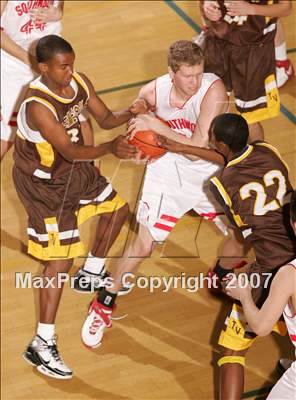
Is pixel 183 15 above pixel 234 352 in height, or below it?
above

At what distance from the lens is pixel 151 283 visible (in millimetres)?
4801

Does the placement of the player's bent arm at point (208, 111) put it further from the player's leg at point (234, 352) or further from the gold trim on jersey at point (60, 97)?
the player's leg at point (234, 352)

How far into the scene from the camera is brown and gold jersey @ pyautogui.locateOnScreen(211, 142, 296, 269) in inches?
143

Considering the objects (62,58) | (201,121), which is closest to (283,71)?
(201,121)

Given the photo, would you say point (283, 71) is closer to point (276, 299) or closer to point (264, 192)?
point (264, 192)

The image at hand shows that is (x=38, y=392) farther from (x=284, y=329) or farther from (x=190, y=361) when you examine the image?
(x=284, y=329)

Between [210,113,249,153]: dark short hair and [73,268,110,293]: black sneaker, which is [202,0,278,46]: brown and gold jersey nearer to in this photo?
[210,113,249,153]: dark short hair

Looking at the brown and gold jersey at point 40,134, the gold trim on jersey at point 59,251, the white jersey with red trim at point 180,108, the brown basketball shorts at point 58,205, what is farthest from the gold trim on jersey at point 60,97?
the gold trim on jersey at point 59,251

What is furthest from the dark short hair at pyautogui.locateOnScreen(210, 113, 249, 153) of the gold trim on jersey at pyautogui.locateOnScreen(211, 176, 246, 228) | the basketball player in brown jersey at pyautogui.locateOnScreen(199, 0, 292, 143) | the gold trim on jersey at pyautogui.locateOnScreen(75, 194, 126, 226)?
the gold trim on jersey at pyautogui.locateOnScreen(75, 194, 126, 226)

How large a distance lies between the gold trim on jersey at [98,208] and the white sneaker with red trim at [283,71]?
85 centimetres

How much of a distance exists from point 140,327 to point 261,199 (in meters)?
1.17

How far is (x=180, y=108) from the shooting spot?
12.7 feet

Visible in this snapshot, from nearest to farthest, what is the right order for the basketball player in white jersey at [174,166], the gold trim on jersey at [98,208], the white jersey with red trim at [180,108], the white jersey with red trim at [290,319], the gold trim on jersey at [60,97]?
the white jersey with red trim at [290,319], the basketball player in white jersey at [174,166], the white jersey with red trim at [180,108], the gold trim on jersey at [60,97], the gold trim on jersey at [98,208]

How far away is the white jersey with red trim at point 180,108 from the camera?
3.80 metres
